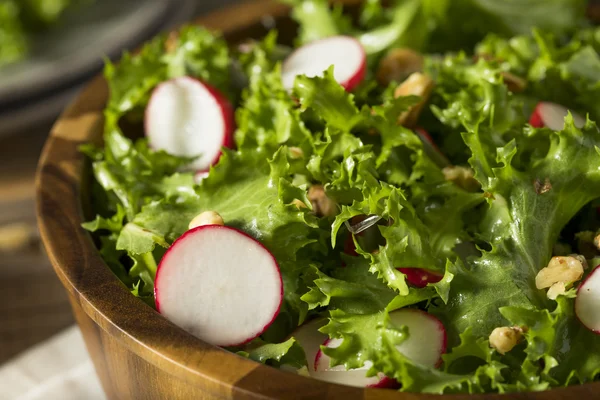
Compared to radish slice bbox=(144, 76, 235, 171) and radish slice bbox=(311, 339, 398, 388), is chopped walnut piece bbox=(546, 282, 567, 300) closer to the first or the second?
radish slice bbox=(311, 339, 398, 388)

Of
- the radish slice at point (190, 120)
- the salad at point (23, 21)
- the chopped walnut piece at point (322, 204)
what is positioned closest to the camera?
the chopped walnut piece at point (322, 204)

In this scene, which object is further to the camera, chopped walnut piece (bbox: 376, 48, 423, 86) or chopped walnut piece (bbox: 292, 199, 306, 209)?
chopped walnut piece (bbox: 376, 48, 423, 86)

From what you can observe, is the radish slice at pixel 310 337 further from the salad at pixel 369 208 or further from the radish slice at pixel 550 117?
the radish slice at pixel 550 117

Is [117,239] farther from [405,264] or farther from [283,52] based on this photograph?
[283,52]

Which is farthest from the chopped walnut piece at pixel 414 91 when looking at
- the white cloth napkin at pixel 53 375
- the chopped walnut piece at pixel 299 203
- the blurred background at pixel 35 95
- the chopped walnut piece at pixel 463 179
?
the blurred background at pixel 35 95

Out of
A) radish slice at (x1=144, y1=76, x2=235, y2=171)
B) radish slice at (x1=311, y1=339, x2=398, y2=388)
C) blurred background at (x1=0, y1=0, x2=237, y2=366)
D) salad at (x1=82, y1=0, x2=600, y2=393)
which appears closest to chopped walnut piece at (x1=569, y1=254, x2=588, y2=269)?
salad at (x1=82, y1=0, x2=600, y2=393)

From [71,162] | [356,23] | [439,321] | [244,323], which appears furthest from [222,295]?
[356,23]

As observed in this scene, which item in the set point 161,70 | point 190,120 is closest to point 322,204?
point 190,120
